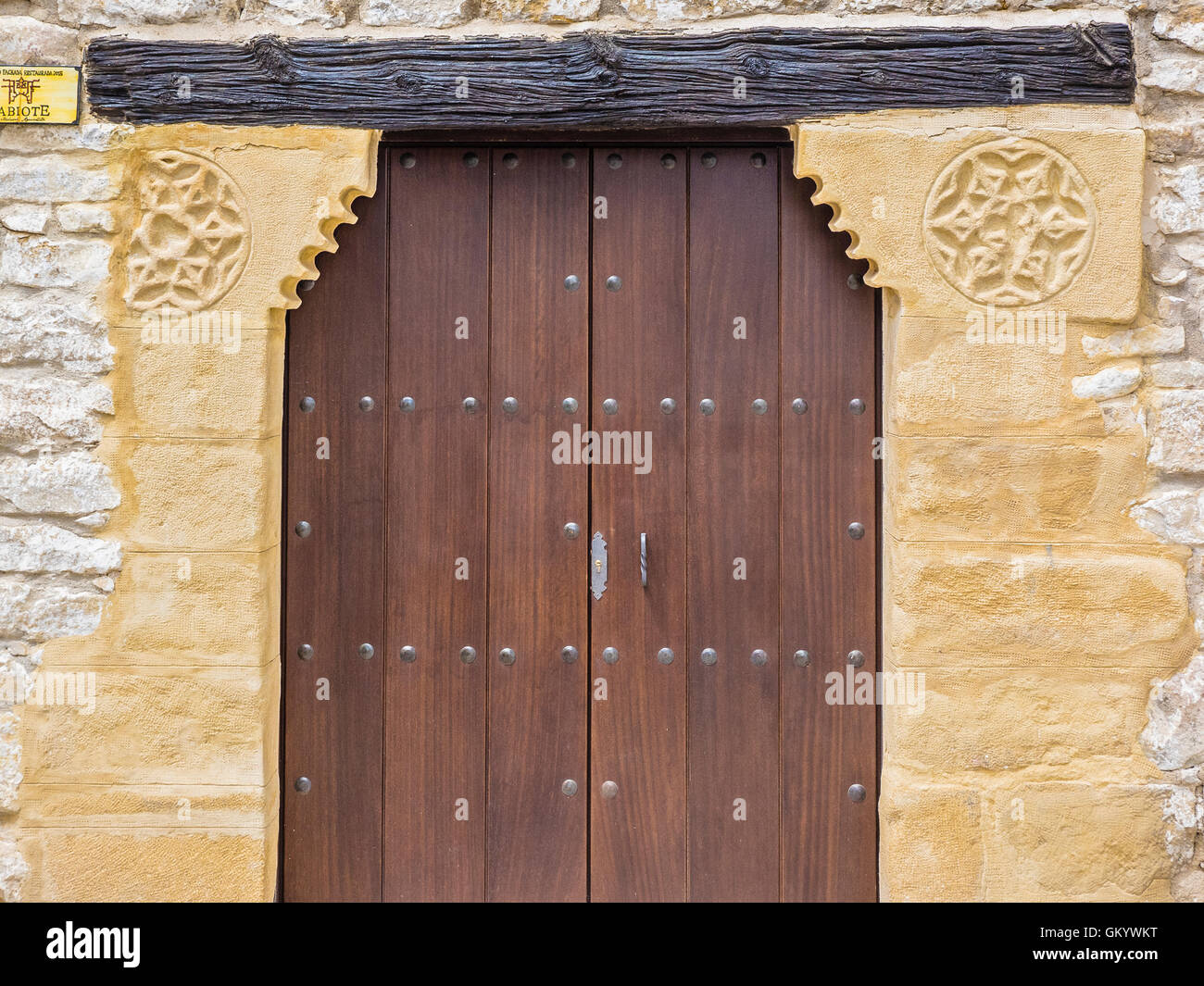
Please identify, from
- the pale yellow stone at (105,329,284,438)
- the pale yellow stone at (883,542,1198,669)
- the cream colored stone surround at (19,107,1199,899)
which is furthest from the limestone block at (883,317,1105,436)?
the pale yellow stone at (105,329,284,438)

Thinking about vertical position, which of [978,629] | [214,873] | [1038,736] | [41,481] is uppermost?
[41,481]

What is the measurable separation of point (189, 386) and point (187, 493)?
0.25 metres

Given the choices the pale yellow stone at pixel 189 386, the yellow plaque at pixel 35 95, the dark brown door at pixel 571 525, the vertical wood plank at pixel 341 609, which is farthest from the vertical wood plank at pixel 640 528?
the yellow plaque at pixel 35 95

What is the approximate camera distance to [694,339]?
237 centimetres

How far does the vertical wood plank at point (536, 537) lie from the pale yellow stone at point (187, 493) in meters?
0.57

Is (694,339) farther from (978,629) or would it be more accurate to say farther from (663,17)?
(978,629)

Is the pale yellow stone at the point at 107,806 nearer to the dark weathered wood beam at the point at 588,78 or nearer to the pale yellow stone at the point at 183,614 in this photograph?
the pale yellow stone at the point at 183,614

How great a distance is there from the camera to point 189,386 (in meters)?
2.20

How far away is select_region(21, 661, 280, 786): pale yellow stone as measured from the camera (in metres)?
2.18

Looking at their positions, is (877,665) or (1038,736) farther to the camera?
(877,665)

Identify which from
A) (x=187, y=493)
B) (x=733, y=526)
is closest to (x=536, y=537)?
(x=733, y=526)

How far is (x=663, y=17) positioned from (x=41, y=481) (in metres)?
1.80

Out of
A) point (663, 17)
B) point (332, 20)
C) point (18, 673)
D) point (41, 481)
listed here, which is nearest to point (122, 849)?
point (18, 673)

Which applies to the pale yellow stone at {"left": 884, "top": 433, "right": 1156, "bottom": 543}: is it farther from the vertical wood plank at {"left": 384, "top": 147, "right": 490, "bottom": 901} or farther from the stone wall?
the vertical wood plank at {"left": 384, "top": 147, "right": 490, "bottom": 901}
